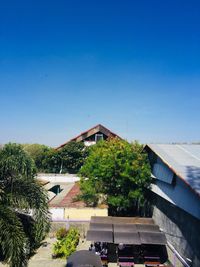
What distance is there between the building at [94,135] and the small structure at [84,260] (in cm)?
3511

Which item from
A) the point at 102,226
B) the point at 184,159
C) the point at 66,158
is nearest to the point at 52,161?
the point at 66,158

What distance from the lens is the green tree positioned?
48.6 m

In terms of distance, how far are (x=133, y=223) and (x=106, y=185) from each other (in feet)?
19.6

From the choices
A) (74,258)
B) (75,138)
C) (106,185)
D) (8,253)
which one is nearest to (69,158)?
(75,138)

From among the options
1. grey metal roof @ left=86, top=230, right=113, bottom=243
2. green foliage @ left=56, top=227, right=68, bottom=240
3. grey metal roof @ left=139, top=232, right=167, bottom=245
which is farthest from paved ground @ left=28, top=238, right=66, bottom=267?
grey metal roof @ left=139, top=232, right=167, bottom=245

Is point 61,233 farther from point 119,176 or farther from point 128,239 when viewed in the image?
point 119,176

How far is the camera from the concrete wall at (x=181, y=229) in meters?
14.9

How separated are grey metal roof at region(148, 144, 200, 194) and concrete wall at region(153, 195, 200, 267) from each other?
231cm

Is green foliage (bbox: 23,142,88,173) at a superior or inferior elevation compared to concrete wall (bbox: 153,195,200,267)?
superior

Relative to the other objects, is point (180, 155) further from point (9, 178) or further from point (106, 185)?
point (9, 178)

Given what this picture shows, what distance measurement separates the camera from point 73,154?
48.8 meters

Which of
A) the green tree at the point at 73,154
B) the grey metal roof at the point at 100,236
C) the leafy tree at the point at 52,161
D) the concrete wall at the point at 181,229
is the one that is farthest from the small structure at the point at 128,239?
the leafy tree at the point at 52,161

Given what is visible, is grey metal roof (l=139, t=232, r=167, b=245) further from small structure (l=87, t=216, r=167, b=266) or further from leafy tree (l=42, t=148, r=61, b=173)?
leafy tree (l=42, t=148, r=61, b=173)

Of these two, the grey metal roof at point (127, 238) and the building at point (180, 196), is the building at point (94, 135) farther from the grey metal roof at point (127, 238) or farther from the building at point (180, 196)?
the grey metal roof at point (127, 238)
